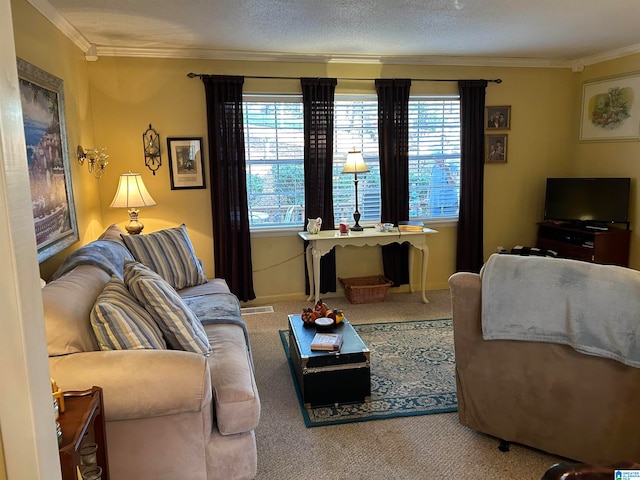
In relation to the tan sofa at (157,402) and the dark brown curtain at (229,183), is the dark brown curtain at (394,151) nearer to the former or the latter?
the dark brown curtain at (229,183)

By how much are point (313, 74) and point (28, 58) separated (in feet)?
8.08

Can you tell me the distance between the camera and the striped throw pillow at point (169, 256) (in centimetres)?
334

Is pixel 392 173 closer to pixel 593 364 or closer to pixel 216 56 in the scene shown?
pixel 216 56

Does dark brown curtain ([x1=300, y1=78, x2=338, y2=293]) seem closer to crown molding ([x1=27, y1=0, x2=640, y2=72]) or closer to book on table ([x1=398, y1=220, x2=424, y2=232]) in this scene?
crown molding ([x1=27, y1=0, x2=640, y2=72])

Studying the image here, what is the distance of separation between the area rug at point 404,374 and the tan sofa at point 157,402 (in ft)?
2.35

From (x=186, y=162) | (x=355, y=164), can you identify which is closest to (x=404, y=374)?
(x=355, y=164)

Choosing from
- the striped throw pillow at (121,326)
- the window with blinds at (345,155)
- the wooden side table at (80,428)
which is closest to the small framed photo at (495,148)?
the window with blinds at (345,155)

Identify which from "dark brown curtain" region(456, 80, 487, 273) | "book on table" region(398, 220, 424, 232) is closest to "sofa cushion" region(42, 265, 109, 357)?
→ "book on table" region(398, 220, 424, 232)

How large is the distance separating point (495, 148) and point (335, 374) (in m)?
3.40

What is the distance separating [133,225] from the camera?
156 inches

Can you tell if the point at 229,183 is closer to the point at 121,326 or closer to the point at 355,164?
the point at 355,164

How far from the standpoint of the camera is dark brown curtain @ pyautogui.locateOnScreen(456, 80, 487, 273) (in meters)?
4.73

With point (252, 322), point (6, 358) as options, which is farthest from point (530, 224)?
point (6, 358)

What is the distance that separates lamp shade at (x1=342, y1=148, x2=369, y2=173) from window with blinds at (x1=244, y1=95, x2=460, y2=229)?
382 millimetres
